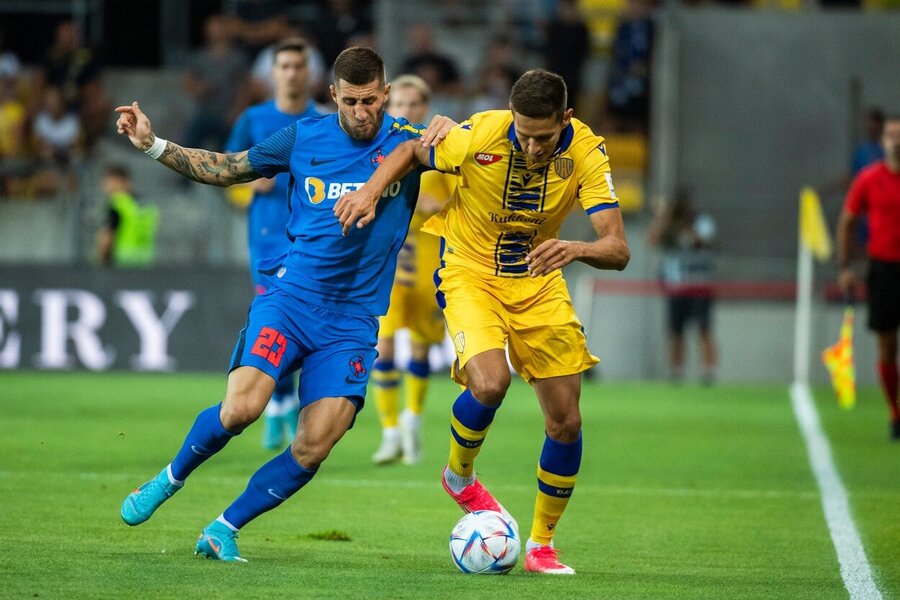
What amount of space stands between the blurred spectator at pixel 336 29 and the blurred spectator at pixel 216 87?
41.1 inches

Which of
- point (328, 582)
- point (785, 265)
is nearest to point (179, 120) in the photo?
point (785, 265)

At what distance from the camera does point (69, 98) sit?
19359mm

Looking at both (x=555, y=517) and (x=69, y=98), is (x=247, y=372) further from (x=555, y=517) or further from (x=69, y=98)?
(x=69, y=98)


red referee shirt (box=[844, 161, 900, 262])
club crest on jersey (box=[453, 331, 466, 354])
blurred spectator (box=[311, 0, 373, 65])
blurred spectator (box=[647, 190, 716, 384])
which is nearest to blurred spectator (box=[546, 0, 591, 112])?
blurred spectator (box=[647, 190, 716, 384])

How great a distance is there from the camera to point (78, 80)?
19297mm

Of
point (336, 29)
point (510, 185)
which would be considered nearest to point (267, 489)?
point (510, 185)

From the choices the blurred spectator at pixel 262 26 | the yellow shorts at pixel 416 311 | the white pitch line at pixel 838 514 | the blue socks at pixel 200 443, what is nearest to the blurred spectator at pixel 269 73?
the blurred spectator at pixel 262 26

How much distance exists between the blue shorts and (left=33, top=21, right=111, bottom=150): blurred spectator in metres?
13.6

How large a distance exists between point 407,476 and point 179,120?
11045 millimetres

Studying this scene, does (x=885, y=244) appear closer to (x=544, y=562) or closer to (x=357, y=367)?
(x=544, y=562)

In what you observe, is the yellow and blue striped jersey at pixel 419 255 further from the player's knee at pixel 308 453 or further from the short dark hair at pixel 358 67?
the player's knee at pixel 308 453

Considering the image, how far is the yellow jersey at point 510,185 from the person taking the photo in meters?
6.53

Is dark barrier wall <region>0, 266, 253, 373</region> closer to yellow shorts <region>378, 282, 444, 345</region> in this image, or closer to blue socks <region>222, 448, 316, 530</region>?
yellow shorts <region>378, 282, 444, 345</region>

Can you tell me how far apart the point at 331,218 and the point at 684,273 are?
12445 mm
